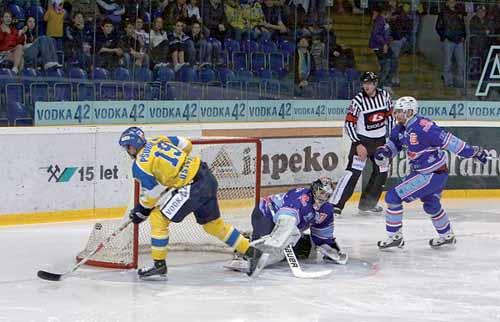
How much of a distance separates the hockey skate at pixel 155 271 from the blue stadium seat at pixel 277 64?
4.94 meters

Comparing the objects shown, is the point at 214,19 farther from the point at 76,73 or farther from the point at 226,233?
the point at 226,233

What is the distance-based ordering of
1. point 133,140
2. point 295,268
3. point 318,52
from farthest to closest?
point 318,52, point 295,268, point 133,140

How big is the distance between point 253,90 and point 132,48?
146 cm

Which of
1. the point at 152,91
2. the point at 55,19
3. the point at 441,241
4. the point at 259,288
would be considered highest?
the point at 55,19

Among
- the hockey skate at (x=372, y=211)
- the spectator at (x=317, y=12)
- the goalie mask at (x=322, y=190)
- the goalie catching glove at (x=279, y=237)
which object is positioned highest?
the spectator at (x=317, y=12)

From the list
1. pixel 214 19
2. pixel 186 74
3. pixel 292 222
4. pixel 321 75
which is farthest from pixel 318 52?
pixel 292 222

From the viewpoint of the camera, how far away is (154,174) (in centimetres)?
725

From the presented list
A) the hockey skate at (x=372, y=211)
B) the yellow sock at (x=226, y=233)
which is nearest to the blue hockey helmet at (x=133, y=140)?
the yellow sock at (x=226, y=233)

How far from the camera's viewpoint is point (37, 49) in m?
10.4

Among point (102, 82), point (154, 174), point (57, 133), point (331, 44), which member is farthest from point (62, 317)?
point (331, 44)

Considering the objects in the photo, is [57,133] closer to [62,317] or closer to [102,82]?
[102,82]

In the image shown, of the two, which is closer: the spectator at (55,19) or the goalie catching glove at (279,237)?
the goalie catching glove at (279,237)

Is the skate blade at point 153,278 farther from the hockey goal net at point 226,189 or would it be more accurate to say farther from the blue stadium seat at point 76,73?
the blue stadium seat at point 76,73

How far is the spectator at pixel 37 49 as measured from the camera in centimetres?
1032
